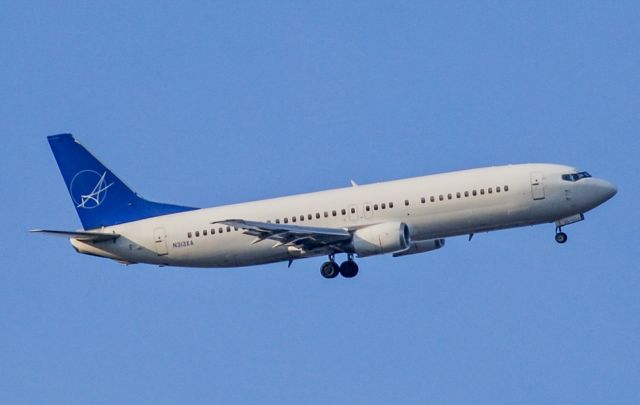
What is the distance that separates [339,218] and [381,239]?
3.55m

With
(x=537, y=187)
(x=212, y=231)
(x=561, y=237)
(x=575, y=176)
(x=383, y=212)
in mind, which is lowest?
(x=561, y=237)

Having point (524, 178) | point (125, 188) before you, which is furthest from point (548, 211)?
point (125, 188)

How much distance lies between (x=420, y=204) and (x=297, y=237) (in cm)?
655

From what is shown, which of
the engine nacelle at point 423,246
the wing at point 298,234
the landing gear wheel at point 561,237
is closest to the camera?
the wing at point 298,234

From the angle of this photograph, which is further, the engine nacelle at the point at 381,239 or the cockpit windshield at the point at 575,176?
the cockpit windshield at the point at 575,176

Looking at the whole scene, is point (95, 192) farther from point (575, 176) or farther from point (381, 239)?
point (575, 176)

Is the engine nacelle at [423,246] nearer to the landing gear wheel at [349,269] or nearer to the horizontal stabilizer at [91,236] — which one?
the landing gear wheel at [349,269]

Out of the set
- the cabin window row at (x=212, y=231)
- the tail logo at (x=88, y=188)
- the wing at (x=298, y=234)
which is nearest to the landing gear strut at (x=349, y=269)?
the wing at (x=298, y=234)

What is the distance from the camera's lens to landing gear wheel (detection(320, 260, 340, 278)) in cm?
6925

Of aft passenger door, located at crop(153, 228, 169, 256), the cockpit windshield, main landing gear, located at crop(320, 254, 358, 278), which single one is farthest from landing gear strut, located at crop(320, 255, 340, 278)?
the cockpit windshield

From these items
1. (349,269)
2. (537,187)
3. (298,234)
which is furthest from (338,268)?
(537,187)

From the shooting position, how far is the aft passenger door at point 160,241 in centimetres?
7156

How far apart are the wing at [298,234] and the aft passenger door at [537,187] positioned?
9620 millimetres

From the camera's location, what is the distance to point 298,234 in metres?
66.4
